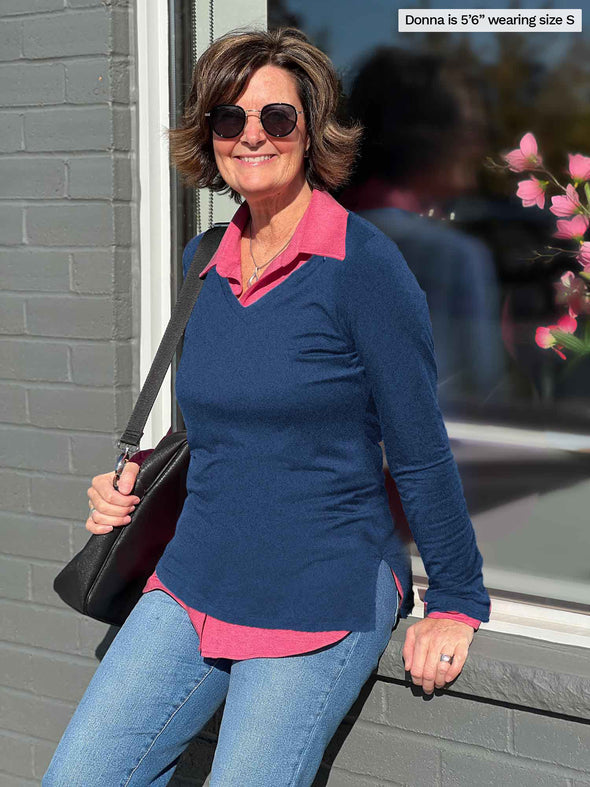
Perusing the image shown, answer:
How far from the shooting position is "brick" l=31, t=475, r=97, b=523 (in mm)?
2797

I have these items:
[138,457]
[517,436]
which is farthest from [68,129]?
[517,436]

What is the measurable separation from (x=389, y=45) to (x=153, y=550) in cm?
139

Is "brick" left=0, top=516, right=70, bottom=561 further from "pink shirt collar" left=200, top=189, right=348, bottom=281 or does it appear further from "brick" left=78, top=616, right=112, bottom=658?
"pink shirt collar" left=200, top=189, right=348, bottom=281

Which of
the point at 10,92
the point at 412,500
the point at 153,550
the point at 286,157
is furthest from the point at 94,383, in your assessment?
the point at 412,500

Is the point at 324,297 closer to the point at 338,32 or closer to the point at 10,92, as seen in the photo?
the point at 338,32

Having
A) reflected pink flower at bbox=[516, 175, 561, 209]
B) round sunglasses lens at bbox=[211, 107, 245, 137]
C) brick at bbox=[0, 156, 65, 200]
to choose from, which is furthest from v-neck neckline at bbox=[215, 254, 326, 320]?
brick at bbox=[0, 156, 65, 200]

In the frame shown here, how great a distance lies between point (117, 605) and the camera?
2.20m

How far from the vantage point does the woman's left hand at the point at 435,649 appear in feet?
6.37

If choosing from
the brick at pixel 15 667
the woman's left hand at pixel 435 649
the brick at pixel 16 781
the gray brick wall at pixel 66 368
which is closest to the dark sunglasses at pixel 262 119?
the gray brick wall at pixel 66 368

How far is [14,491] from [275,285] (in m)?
1.36

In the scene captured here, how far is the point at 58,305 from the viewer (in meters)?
2.75

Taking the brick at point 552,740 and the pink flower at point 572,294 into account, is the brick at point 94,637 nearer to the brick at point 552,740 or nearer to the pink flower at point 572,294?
the brick at point 552,740

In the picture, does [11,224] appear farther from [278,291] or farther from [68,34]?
[278,291]

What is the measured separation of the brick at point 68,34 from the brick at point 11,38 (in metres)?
0.02
